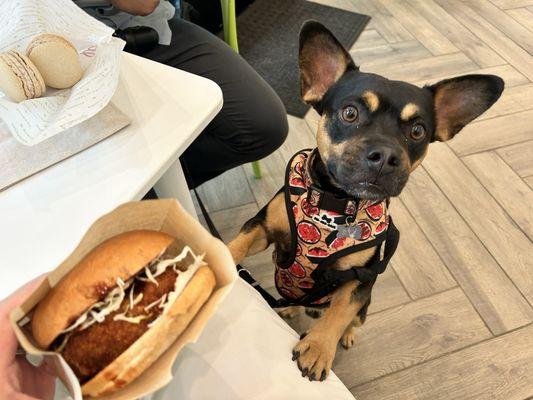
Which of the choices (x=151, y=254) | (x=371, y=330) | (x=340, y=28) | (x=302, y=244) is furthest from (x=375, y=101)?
(x=340, y=28)

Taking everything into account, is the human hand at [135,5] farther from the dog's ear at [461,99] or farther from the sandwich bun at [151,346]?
the sandwich bun at [151,346]

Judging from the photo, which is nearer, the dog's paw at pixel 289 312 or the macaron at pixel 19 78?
the macaron at pixel 19 78

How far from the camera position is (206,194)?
1707 millimetres

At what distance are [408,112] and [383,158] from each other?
158mm

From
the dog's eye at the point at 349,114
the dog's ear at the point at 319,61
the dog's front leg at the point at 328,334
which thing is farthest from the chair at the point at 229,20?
the dog's front leg at the point at 328,334

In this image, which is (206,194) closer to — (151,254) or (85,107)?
(85,107)

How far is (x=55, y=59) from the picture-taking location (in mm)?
630

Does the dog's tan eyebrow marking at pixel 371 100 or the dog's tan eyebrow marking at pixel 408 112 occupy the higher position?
the dog's tan eyebrow marking at pixel 371 100

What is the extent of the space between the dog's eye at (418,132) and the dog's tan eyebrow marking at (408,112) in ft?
0.09

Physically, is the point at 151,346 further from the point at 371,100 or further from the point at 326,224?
the point at 371,100

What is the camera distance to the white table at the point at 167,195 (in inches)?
21.9

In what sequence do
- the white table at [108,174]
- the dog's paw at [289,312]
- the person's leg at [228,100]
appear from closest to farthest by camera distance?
the white table at [108,174], the person's leg at [228,100], the dog's paw at [289,312]

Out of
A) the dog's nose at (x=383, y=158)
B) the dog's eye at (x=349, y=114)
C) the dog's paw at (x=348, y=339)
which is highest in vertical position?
the dog's eye at (x=349, y=114)

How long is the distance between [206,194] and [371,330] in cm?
82
